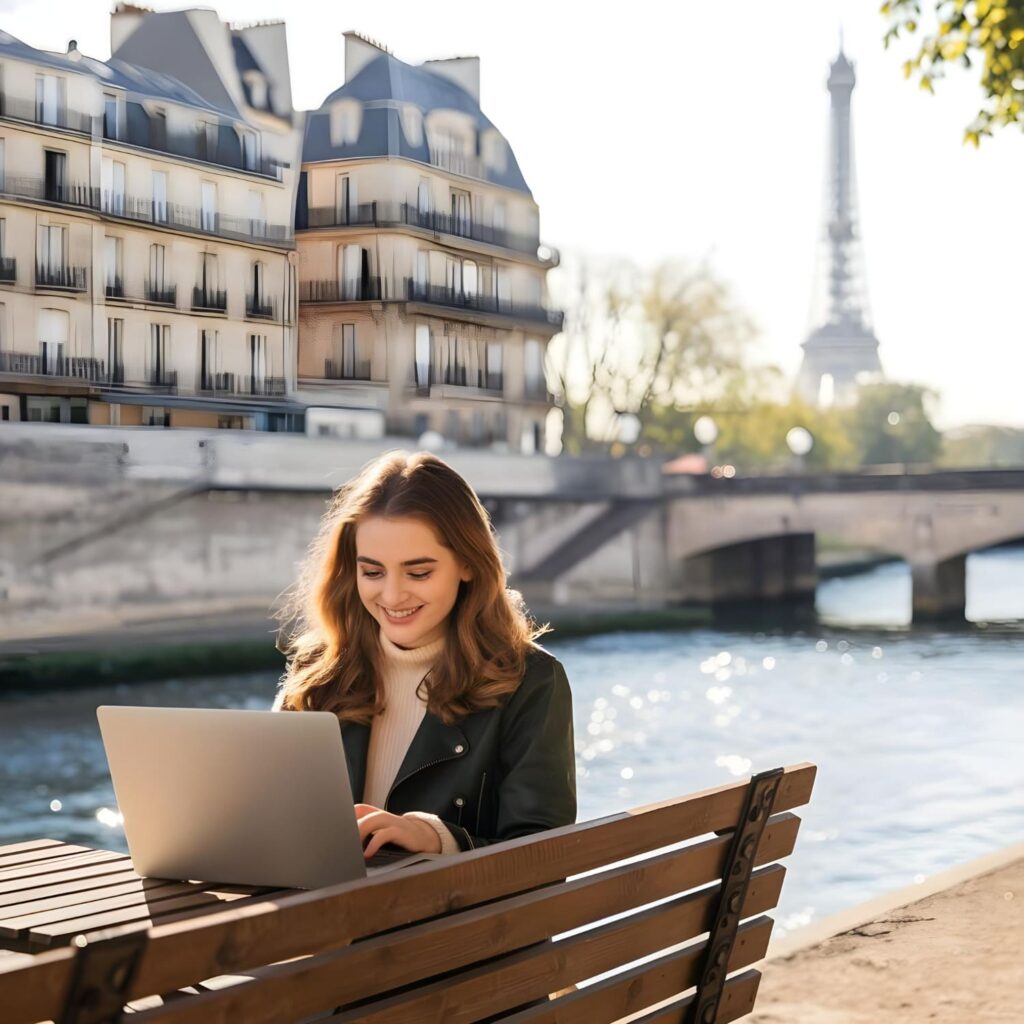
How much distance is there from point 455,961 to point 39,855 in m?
0.42

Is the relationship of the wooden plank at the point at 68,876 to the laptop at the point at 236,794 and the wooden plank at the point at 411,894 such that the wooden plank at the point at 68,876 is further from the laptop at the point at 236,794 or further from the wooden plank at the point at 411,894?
the wooden plank at the point at 411,894

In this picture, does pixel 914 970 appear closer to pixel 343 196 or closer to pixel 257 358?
pixel 257 358

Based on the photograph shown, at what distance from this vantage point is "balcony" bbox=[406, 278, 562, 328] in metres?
7.19

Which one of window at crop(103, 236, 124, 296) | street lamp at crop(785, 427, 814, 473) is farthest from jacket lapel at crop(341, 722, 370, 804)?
street lamp at crop(785, 427, 814, 473)

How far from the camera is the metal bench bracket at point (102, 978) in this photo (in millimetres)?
665

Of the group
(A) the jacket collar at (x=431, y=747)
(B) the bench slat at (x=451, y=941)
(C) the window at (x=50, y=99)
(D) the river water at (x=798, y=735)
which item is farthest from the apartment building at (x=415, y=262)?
(B) the bench slat at (x=451, y=941)

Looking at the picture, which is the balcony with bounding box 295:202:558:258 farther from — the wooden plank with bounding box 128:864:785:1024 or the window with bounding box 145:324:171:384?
the wooden plank with bounding box 128:864:785:1024

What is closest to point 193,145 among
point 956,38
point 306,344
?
point 306,344

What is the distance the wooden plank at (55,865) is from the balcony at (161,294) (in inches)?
206

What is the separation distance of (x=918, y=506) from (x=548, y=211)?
183 inches

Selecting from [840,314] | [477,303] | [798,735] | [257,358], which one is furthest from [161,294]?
[840,314]

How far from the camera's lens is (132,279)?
6043mm

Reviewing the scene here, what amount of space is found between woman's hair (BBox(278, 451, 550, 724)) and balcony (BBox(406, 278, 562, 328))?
576 cm

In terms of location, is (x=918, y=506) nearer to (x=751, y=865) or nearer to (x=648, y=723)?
(x=648, y=723)
